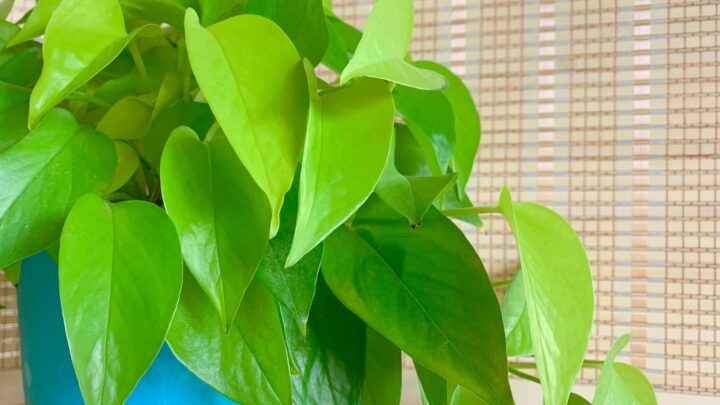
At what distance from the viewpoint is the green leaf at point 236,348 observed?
0.31 m

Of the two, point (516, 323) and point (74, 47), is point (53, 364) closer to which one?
point (74, 47)

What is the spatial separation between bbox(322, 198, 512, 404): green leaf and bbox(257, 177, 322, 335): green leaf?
2cm

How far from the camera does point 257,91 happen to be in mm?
281

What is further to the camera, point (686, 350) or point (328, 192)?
point (686, 350)

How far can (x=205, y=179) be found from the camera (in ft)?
1.03

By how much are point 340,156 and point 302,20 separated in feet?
0.34

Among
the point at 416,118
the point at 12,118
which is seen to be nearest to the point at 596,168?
the point at 416,118

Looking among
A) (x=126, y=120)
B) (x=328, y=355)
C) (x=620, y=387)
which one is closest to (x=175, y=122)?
(x=126, y=120)

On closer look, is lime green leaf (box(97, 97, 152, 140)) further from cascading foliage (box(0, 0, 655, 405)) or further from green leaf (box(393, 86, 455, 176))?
green leaf (box(393, 86, 455, 176))

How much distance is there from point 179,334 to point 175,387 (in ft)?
0.23

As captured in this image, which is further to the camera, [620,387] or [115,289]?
[620,387]

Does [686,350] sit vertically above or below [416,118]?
below

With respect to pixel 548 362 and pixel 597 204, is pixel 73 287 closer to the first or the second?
pixel 548 362

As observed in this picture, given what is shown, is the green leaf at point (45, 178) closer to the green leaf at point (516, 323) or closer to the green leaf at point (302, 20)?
the green leaf at point (302, 20)
